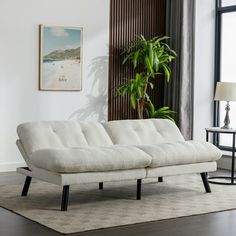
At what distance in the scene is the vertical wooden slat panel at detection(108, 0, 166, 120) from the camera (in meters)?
7.84

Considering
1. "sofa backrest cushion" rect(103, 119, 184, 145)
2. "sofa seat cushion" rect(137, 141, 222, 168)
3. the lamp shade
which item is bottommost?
"sofa seat cushion" rect(137, 141, 222, 168)

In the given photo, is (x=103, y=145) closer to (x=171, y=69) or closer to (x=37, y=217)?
(x=37, y=217)

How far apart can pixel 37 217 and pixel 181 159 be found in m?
1.59

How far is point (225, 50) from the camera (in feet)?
26.7

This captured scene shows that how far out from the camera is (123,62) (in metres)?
7.75

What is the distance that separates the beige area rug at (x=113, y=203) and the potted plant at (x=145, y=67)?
1521 millimetres

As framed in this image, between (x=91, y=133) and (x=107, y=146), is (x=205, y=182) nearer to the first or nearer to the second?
(x=107, y=146)

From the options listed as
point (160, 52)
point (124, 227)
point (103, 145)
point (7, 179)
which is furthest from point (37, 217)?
point (160, 52)

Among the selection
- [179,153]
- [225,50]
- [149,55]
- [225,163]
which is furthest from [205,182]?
[225,50]

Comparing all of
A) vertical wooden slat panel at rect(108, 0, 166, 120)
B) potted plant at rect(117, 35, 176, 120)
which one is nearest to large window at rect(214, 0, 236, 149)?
potted plant at rect(117, 35, 176, 120)

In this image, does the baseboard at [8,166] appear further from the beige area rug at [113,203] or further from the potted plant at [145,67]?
the potted plant at [145,67]

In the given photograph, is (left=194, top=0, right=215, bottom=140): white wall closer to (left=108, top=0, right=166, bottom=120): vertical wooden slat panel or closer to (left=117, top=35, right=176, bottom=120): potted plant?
(left=117, top=35, right=176, bottom=120): potted plant

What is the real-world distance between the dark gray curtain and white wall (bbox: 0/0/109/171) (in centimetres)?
97

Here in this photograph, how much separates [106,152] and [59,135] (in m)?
0.62
